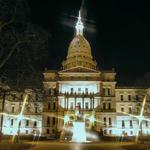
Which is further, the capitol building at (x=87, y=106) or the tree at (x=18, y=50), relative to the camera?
the capitol building at (x=87, y=106)

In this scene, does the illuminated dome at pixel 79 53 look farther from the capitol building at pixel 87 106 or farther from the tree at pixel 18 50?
the tree at pixel 18 50

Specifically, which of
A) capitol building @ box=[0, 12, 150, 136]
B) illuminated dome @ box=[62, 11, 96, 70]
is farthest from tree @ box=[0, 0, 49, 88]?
illuminated dome @ box=[62, 11, 96, 70]

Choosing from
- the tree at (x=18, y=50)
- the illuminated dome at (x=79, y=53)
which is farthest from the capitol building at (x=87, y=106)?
the tree at (x=18, y=50)

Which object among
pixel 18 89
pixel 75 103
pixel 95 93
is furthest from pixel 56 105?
pixel 18 89

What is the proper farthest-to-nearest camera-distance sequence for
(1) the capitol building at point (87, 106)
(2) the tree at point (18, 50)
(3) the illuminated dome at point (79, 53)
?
(3) the illuminated dome at point (79, 53), (1) the capitol building at point (87, 106), (2) the tree at point (18, 50)

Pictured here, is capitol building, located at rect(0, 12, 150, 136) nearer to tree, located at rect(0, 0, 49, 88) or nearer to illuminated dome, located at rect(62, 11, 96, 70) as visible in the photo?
illuminated dome, located at rect(62, 11, 96, 70)

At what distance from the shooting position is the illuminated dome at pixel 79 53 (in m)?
117

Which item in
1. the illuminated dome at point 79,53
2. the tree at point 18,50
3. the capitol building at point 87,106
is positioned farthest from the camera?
the illuminated dome at point 79,53

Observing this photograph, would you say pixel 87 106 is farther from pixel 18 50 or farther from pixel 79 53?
pixel 18 50

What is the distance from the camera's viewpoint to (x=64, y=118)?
9212 cm

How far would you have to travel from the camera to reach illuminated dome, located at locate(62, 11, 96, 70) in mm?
116812

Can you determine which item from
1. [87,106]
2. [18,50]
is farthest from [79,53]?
[18,50]

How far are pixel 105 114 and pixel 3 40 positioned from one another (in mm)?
70920

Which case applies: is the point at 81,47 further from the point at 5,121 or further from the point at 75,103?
the point at 5,121
